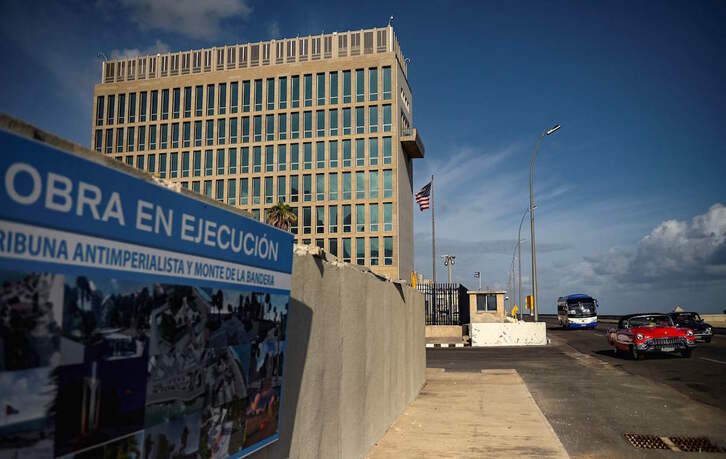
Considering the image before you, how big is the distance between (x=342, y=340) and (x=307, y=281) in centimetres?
138

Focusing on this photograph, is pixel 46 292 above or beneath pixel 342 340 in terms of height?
above

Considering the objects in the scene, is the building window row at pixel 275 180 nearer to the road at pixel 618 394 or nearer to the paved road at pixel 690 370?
the paved road at pixel 690 370

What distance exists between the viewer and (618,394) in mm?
12945

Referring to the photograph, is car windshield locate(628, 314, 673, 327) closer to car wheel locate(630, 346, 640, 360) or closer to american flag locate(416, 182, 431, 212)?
car wheel locate(630, 346, 640, 360)

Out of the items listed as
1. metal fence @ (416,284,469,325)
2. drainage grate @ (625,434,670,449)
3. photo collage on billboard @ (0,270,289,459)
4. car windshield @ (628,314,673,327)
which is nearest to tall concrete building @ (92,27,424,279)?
metal fence @ (416,284,469,325)

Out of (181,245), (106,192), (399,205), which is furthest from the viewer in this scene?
(399,205)

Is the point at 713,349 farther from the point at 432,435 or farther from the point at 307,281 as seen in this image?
the point at 307,281

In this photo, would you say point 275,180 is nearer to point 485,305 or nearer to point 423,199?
point 423,199

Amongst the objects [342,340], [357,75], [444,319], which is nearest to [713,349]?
[444,319]

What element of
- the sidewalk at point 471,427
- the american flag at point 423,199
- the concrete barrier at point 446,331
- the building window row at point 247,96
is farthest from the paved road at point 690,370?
the building window row at point 247,96

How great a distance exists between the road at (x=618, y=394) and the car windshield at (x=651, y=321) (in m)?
1.18

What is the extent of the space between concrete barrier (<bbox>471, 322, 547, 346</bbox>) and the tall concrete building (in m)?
25.9

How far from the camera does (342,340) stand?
603 cm

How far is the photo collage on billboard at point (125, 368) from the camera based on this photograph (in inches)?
80.0
